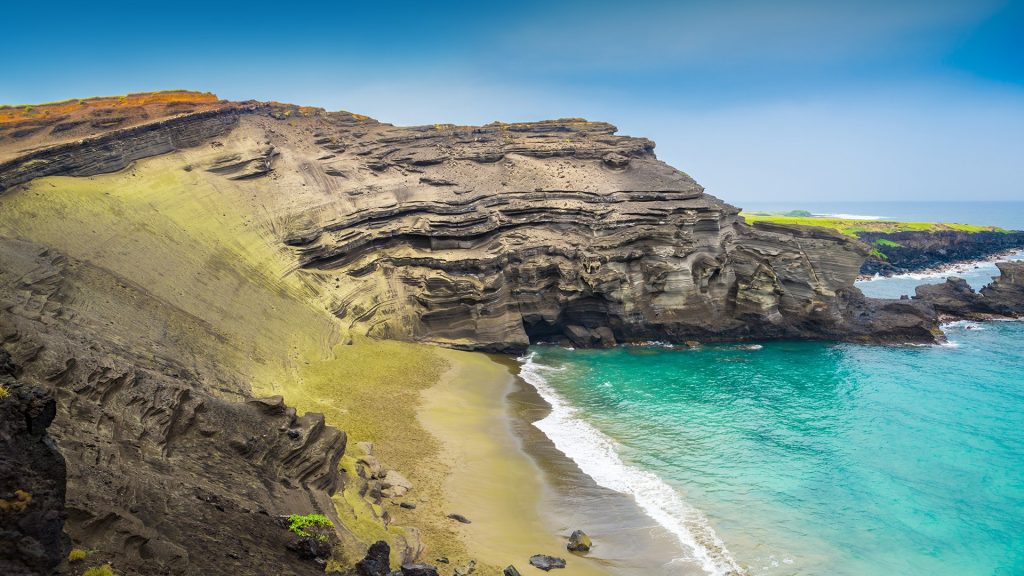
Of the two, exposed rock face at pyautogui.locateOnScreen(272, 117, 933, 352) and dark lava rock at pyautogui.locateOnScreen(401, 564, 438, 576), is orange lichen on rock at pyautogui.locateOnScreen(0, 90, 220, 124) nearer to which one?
exposed rock face at pyautogui.locateOnScreen(272, 117, 933, 352)

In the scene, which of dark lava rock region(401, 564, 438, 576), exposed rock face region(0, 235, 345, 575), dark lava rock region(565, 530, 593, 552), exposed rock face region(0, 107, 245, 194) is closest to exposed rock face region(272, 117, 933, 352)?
exposed rock face region(0, 107, 245, 194)

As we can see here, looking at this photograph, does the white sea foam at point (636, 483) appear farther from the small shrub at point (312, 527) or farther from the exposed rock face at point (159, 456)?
the small shrub at point (312, 527)

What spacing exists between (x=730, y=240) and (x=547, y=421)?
1150 inches

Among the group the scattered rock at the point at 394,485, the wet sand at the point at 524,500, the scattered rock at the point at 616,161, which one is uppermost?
the scattered rock at the point at 616,161

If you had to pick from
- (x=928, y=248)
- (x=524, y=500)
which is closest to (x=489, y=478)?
(x=524, y=500)

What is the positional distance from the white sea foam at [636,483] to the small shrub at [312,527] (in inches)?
474

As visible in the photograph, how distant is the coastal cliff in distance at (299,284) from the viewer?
15.8m

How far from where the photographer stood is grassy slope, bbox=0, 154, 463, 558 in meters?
27.3

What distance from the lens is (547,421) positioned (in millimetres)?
32938

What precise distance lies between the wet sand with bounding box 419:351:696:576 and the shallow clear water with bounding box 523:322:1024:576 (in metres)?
1.13

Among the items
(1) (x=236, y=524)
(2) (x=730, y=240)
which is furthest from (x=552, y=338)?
(1) (x=236, y=524)

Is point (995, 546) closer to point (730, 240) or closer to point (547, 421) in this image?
point (547, 421)

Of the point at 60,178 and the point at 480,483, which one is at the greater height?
the point at 60,178

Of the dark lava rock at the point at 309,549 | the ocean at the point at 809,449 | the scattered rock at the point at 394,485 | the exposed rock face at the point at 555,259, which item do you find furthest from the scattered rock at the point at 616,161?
the dark lava rock at the point at 309,549
